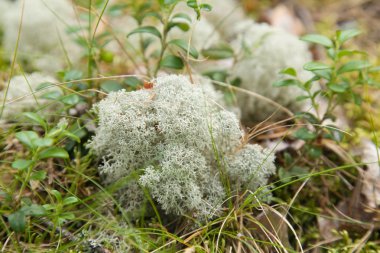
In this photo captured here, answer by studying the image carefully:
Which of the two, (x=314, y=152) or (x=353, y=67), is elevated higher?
(x=353, y=67)

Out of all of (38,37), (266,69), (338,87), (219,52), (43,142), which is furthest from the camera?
(38,37)

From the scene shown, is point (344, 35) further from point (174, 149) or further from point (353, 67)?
point (174, 149)

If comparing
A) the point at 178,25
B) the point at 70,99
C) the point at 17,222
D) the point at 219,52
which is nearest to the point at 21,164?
the point at 17,222

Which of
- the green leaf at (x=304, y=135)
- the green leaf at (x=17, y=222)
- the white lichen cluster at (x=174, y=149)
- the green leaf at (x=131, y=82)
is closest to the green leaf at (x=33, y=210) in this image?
the green leaf at (x=17, y=222)

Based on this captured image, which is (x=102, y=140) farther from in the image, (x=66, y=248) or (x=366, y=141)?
(x=366, y=141)

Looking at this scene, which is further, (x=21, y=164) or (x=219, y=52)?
(x=219, y=52)
